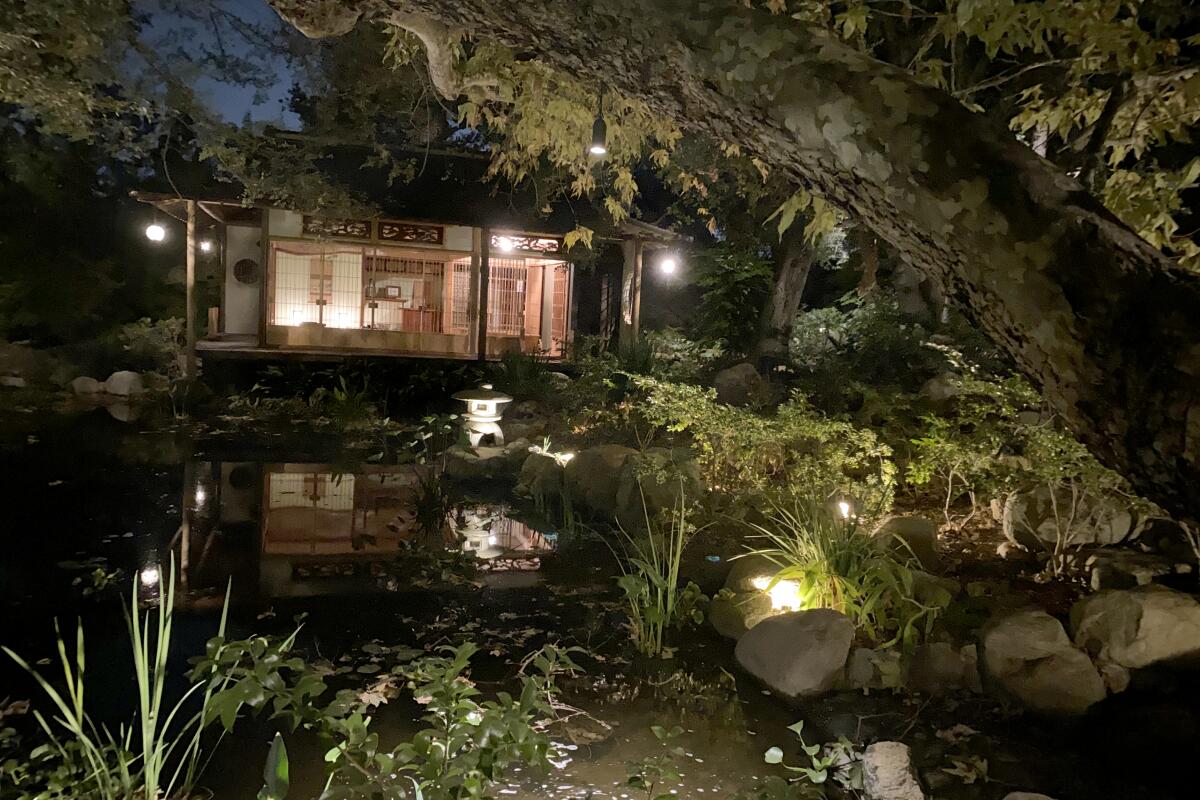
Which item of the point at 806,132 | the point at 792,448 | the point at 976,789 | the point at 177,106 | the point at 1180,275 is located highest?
the point at 177,106

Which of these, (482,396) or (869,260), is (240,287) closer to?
(482,396)

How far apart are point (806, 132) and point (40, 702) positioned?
164 inches

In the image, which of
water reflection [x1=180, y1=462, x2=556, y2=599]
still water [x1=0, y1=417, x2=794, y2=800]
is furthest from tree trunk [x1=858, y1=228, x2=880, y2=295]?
water reflection [x1=180, y1=462, x2=556, y2=599]

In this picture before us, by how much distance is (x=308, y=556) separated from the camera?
6.11 metres

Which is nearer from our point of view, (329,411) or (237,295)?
(329,411)

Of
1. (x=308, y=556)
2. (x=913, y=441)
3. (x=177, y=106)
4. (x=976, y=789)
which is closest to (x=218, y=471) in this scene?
(x=308, y=556)

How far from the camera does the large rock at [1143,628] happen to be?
162 inches

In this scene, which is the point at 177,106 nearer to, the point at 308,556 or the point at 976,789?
the point at 308,556

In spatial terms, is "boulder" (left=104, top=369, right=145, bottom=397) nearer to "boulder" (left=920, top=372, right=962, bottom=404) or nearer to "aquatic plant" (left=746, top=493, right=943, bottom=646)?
"boulder" (left=920, top=372, right=962, bottom=404)

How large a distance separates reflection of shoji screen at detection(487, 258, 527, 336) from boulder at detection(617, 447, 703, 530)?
11.1 metres

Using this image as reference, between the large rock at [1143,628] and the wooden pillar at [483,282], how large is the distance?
11.9 m

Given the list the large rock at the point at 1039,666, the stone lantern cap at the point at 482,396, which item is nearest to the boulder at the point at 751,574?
the large rock at the point at 1039,666

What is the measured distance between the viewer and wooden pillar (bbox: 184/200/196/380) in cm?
1376

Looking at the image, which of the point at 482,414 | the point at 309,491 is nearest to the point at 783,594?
the point at 309,491
